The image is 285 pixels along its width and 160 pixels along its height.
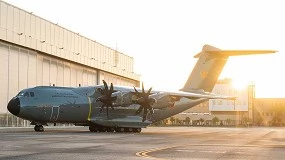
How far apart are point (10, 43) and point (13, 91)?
23.6 ft

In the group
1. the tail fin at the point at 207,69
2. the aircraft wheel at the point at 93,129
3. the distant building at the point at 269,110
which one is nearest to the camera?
the aircraft wheel at the point at 93,129

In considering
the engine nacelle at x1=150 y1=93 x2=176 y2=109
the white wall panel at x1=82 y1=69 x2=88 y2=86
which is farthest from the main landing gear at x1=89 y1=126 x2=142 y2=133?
the white wall panel at x1=82 y1=69 x2=88 y2=86

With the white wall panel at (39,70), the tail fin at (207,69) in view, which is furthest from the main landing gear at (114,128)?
the white wall panel at (39,70)

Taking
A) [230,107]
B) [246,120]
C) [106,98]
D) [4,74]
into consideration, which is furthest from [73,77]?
[230,107]

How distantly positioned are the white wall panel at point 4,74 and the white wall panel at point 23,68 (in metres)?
3.58

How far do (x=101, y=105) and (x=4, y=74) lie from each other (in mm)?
23303

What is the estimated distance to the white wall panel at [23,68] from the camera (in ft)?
237

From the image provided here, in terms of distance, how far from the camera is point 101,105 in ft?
167

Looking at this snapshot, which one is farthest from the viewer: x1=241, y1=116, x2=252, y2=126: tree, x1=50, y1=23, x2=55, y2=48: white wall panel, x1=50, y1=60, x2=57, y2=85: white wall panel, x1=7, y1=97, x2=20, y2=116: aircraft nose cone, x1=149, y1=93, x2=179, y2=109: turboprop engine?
x1=241, y1=116, x2=252, y2=126: tree

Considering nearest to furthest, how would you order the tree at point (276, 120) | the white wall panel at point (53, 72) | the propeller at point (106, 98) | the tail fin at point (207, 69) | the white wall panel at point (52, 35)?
the propeller at point (106, 98) < the tail fin at point (207, 69) < the white wall panel at point (53, 72) < the white wall panel at point (52, 35) < the tree at point (276, 120)

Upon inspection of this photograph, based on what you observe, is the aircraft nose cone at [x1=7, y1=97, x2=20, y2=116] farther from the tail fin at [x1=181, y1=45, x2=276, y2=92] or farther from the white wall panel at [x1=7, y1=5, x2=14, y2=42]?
the white wall panel at [x1=7, y1=5, x2=14, y2=42]

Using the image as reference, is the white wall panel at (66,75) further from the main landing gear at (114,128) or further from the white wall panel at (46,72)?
the main landing gear at (114,128)

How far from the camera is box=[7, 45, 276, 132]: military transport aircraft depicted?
4612 centimetres

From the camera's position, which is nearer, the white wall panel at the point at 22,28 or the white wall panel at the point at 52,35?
the white wall panel at the point at 22,28
